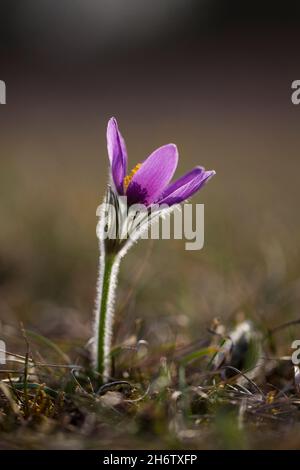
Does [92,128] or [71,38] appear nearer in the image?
[92,128]

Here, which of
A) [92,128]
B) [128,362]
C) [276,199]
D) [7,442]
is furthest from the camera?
[92,128]

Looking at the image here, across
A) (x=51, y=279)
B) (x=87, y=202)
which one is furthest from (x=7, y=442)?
(x=87, y=202)

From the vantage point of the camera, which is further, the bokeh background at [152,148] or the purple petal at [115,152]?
the bokeh background at [152,148]

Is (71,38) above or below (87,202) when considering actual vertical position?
above

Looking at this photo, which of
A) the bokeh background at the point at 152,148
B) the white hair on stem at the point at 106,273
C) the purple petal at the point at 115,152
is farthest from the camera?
the bokeh background at the point at 152,148

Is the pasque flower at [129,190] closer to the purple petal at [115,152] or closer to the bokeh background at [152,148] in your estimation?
the purple petal at [115,152]

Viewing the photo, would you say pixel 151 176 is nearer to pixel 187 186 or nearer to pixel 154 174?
pixel 154 174

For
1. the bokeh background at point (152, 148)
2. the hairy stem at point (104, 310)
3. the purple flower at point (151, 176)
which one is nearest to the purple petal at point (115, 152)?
the purple flower at point (151, 176)

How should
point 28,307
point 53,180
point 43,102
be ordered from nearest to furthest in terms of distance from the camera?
point 28,307, point 53,180, point 43,102

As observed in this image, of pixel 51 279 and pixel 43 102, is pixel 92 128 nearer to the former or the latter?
pixel 43 102
